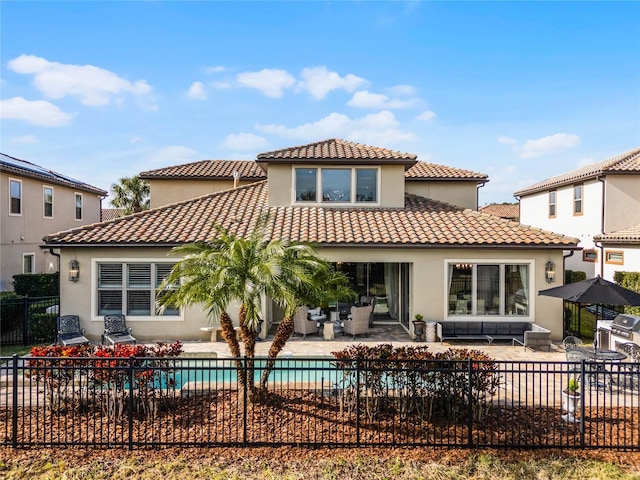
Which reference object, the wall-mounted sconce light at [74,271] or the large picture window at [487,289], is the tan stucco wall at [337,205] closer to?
the large picture window at [487,289]

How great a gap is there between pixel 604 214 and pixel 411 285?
16245mm

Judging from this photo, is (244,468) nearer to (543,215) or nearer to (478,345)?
(478,345)

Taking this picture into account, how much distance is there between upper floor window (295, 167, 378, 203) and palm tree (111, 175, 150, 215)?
28079 mm

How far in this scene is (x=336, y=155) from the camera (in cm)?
1588

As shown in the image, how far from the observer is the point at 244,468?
5965mm

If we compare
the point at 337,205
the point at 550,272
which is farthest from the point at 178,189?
the point at 550,272

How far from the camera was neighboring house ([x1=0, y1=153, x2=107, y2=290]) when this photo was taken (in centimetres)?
2038

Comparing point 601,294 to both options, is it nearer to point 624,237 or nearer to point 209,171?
point 624,237

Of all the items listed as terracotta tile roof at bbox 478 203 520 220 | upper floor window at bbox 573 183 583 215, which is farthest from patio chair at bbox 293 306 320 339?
terracotta tile roof at bbox 478 203 520 220

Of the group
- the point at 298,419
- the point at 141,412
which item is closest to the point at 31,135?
the point at 141,412

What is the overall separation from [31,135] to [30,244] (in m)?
6.80

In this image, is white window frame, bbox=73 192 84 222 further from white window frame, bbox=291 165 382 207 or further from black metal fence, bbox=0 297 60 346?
white window frame, bbox=291 165 382 207

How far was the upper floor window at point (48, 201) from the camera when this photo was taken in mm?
23781

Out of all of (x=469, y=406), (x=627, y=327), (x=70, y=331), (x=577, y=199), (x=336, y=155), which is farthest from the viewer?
(x=577, y=199)
